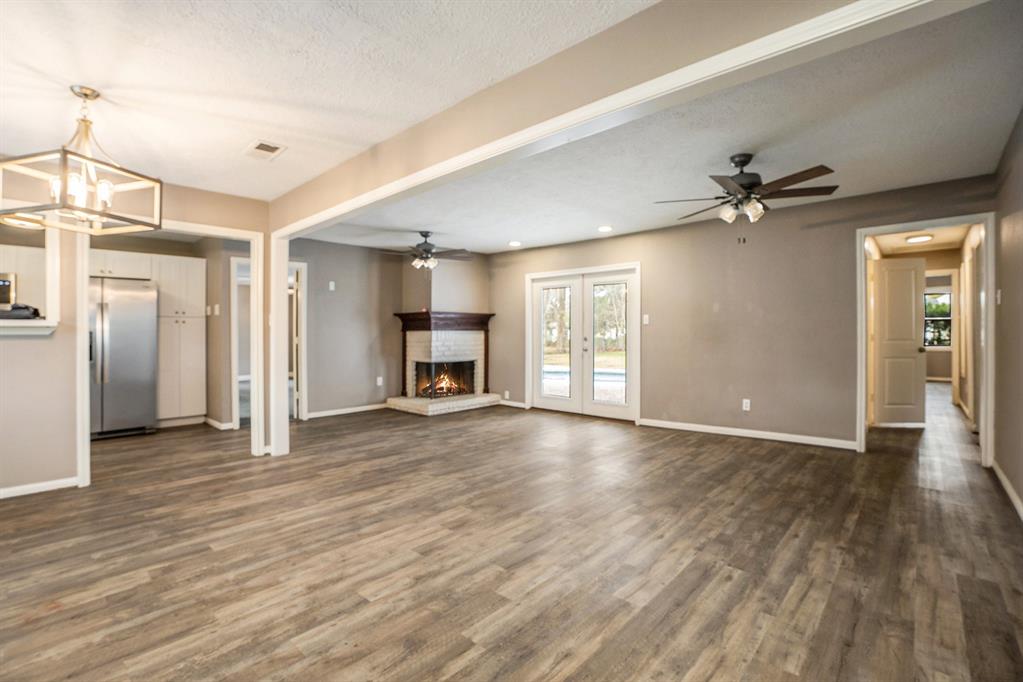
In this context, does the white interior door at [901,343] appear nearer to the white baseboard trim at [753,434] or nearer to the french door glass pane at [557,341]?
the white baseboard trim at [753,434]

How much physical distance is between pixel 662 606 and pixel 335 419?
18.1ft

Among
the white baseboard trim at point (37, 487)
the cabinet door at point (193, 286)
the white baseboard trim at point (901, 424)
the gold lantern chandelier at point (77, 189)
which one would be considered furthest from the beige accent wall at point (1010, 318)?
the cabinet door at point (193, 286)

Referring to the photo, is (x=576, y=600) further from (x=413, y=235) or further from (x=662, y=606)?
(x=413, y=235)

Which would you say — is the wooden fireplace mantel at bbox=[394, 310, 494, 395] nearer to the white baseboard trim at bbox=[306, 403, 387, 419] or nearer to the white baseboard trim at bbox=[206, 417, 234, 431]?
the white baseboard trim at bbox=[306, 403, 387, 419]

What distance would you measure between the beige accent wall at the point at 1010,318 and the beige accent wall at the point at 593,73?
8.67 ft

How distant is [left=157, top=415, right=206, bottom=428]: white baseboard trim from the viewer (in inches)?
236

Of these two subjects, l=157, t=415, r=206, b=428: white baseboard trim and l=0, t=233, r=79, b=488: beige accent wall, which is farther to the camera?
l=157, t=415, r=206, b=428: white baseboard trim

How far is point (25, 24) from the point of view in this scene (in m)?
2.12

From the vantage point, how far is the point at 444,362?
757 centimetres

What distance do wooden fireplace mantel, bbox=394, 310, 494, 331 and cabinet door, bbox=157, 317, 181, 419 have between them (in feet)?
9.76

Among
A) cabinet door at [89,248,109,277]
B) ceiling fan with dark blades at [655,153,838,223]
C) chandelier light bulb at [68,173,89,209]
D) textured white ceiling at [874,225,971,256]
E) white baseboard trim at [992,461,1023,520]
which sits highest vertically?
textured white ceiling at [874,225,971,256]

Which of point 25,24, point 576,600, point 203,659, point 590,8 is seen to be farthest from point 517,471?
point 25,24

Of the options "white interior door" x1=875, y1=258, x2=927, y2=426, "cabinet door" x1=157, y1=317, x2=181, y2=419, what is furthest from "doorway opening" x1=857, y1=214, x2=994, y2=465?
"cabinet door" x1=157, y1=317, x2=181, y2=419

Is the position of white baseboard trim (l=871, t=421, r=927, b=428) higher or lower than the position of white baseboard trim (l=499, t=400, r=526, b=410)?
lower
